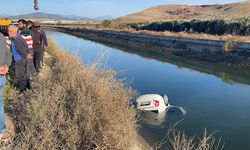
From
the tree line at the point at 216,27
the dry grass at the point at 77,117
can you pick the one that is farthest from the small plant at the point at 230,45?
the dry grass at the point at 77,117

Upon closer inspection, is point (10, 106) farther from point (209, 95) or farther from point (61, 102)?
point (209, 95)

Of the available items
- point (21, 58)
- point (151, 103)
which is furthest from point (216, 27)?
point (21, 58)

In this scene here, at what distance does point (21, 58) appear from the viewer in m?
10.5

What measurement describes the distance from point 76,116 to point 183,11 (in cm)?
15447

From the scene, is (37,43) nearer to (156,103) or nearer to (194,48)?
(156,103)

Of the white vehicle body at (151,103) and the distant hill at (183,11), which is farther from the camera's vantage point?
the distant hill at (183,11)

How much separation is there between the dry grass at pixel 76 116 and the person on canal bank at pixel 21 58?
0.99 metres

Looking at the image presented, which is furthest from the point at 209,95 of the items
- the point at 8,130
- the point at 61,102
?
the point at 8,130

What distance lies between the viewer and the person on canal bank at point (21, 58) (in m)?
10.0

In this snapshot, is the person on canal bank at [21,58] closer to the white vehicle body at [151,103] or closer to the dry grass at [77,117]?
the dry grass at [77,117]

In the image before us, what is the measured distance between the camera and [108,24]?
3597 inches

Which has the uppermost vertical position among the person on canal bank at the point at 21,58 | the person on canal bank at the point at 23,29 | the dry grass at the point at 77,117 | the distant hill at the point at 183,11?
the person on canal bank at the point at 23,29

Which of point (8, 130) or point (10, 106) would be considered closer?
point (8, 130)

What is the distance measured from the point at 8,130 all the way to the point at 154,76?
16070mm
